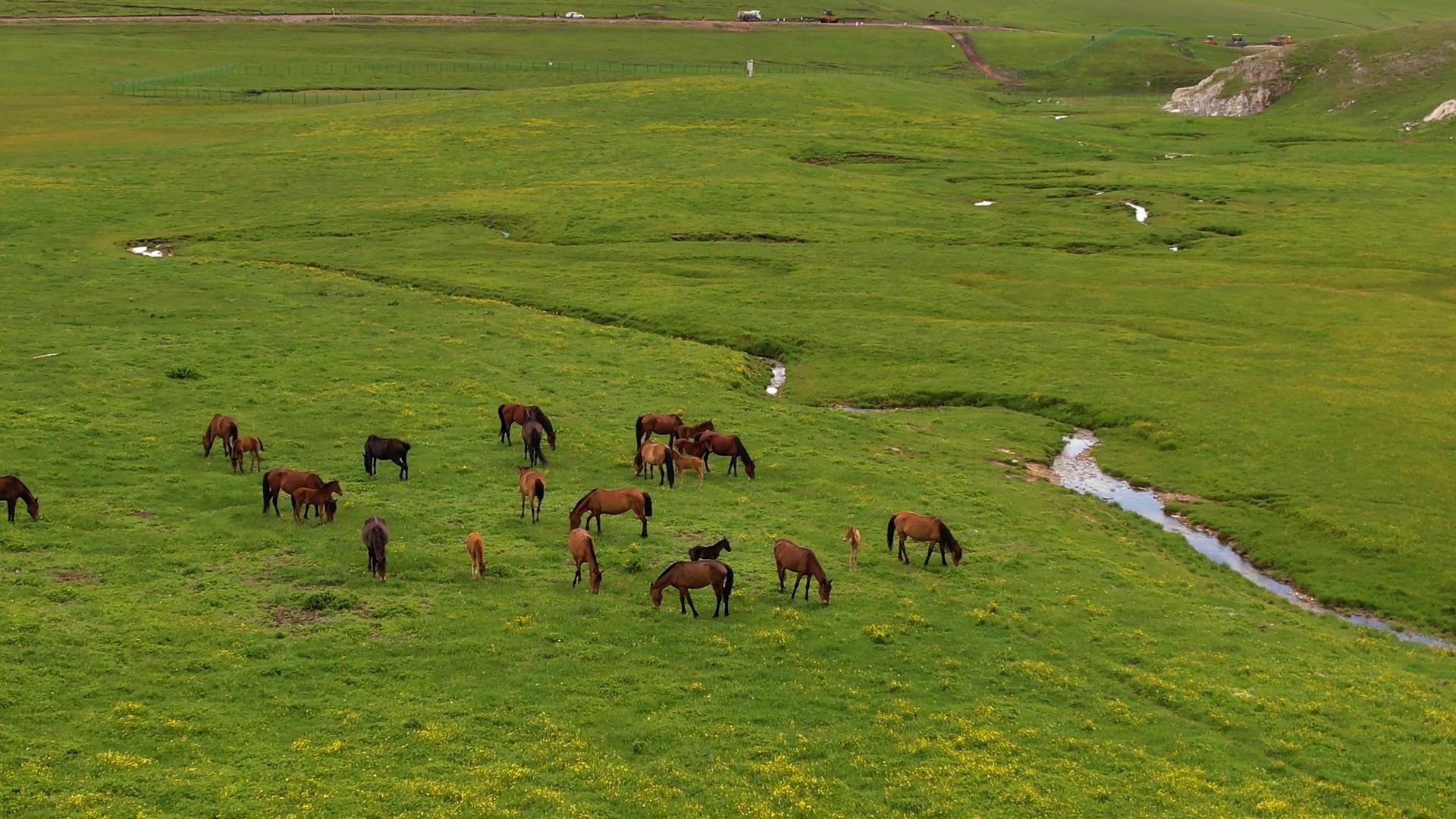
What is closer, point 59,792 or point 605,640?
point 59,792

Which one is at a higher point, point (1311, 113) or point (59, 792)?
point (1311, 113)

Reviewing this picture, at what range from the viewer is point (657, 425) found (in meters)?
35.2

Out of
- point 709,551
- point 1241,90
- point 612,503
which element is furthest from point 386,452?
point 1241,90

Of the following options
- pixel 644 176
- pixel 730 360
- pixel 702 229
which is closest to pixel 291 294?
pixel 730 360

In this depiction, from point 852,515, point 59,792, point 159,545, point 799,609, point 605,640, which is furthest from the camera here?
point 852,515

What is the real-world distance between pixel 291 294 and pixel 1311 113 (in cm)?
9457

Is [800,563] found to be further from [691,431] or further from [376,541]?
[691,431]

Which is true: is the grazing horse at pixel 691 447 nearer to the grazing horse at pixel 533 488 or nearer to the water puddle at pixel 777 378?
the grazing horse at pixel 533 488

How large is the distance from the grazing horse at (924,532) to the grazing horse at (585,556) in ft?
22.5

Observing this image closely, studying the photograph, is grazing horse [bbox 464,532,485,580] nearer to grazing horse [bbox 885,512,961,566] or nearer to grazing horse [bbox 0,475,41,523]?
grazing horse [bbox 885,512,961,566]

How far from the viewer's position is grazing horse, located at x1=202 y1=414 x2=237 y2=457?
1261 inches

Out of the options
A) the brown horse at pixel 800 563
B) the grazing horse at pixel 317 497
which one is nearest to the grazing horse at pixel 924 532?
the brown horse at pixel 800 563

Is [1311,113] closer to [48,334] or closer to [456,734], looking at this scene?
[48,334]

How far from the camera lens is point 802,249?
6750 cm
